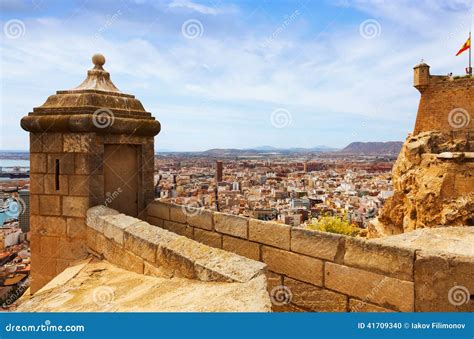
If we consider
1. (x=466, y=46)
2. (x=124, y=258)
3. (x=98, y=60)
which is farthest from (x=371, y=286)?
(x=466, y=46)

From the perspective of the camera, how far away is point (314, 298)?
3.73 m

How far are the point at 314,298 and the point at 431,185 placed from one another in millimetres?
24282

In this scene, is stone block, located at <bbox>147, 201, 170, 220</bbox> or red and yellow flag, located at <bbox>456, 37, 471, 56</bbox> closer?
stone block, located at <bbox>147, 201, 170, 220</bbox>

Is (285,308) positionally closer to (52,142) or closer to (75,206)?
(75,206)

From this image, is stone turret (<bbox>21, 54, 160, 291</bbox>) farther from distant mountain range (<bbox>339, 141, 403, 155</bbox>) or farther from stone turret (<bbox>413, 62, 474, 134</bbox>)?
distant mountain range (<bbox>339, 141, 403, 155</bbox>)

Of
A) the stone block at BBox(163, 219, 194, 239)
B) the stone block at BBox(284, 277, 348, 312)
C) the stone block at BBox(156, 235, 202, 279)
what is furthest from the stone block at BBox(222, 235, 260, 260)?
the stone block at BBox(156, 235, 202, 279)

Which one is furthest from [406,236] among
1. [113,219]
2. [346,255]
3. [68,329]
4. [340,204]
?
[340,204]

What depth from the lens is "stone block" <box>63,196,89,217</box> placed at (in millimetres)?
4748

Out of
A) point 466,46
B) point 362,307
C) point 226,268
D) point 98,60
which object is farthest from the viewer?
point 466,46

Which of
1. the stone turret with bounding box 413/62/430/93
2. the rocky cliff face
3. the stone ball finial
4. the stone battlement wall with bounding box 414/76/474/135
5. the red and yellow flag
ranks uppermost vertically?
the red and yellow flag

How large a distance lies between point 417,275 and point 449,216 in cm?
2339

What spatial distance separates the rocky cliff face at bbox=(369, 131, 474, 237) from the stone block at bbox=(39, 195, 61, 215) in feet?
77.9

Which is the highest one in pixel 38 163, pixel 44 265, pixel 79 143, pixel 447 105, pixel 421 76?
pixel 421 76

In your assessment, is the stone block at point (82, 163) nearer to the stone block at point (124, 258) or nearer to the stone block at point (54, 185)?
the stone block at point (54, 185)
